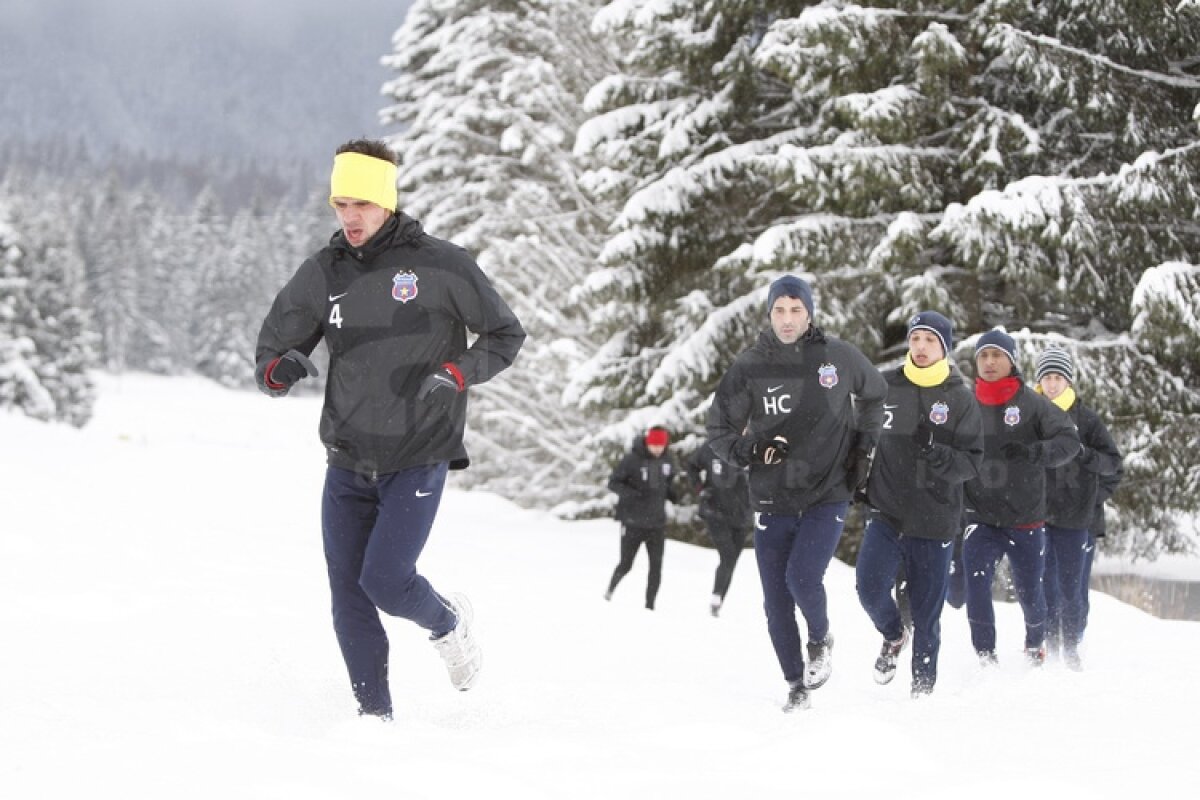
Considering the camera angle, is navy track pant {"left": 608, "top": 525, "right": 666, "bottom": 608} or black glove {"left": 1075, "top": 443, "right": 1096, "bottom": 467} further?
navy track pant {"left": 608, "top": 525, "right": 666, "bottom": 608}

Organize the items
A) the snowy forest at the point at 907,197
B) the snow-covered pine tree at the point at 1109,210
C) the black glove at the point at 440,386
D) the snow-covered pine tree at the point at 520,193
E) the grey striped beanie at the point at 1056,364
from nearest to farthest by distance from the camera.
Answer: the black glove at the point at 440,386
the grey striped beanie at the point at 1056,364
the snow-covered pine tree at the point at 1109,210
the snowy forest at the point at 907,197
the snow-covered pine tree at the point at 520,193

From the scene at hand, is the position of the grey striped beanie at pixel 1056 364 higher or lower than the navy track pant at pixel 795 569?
higher

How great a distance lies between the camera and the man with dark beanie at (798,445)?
6.26 m

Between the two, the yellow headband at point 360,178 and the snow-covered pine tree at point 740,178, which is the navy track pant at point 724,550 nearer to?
the snow-covered pine tree at point 740,178

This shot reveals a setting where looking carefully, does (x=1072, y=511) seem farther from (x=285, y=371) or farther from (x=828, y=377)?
(x=285, y=371)

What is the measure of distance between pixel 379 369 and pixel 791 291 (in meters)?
2.37

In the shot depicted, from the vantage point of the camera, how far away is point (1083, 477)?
876cm

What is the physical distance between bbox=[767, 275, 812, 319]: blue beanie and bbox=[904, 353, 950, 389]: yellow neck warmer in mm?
922

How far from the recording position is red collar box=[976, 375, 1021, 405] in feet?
26.2

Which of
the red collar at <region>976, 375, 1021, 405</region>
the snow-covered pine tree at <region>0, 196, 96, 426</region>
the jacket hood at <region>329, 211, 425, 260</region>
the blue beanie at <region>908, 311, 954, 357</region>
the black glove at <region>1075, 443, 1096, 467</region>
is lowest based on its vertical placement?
the snow-covered pine tree at <region>0, 196, 96, 426</region>

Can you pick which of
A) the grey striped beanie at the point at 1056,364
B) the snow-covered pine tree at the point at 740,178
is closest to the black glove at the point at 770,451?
the grey striped beanie at the point at 1056,364

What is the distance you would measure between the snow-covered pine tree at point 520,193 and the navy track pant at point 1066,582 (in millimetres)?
15045

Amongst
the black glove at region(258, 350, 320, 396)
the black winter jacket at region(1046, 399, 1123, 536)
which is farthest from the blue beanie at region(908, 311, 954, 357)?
the black glove at region(258, 350, 320, 396)

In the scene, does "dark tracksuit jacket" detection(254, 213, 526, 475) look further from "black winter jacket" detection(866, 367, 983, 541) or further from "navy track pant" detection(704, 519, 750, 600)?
"navy track pant" detection(704, 519, 750, 600)
